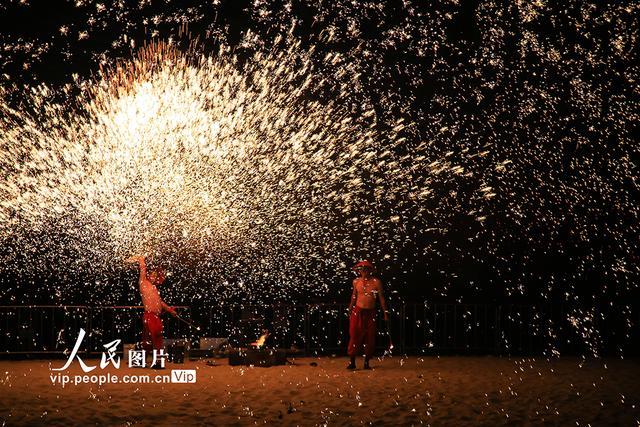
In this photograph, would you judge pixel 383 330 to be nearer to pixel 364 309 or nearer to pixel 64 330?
pixel 364 309

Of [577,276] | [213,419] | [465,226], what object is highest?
[465,226]

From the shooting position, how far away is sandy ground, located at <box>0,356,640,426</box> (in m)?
8.26

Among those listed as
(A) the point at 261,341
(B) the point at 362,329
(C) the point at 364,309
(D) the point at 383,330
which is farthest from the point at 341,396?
(D) the point at 383,330

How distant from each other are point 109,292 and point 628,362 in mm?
A: 13978

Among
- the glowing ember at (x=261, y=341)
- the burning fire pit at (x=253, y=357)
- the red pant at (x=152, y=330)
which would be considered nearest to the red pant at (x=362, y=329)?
the burning fire pit at (x=253, y=357)

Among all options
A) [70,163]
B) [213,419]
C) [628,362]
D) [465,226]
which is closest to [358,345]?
[628,362]

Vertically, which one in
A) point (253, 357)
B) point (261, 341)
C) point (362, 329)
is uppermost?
point (362, 329)

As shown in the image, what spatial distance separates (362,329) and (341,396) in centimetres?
370

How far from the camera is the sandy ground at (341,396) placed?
8.26 meters

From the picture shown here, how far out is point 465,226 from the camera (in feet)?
73.9

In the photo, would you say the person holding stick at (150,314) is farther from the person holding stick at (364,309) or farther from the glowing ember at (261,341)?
the person holding stick at (364,309)

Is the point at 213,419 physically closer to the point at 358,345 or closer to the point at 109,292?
the point at 358,345

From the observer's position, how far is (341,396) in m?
9.81

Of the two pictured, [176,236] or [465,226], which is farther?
[176,236]
